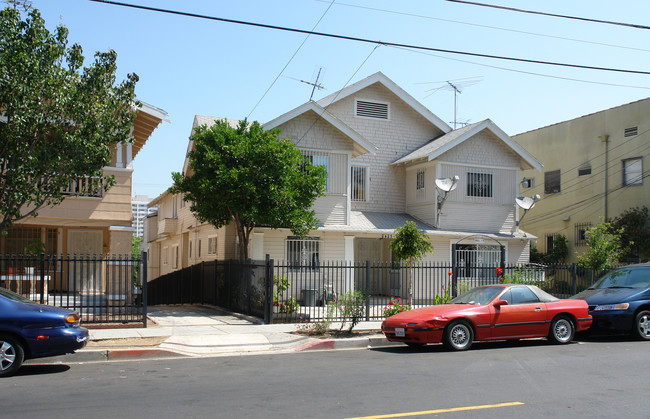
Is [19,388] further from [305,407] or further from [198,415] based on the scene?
[305,407]

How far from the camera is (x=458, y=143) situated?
76.2 feet

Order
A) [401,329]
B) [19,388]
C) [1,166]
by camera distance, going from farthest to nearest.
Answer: [1,166]
[401,329]
[19,388]

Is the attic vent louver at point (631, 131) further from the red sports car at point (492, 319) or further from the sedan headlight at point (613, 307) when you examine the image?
the red sports car at point (492, 319)

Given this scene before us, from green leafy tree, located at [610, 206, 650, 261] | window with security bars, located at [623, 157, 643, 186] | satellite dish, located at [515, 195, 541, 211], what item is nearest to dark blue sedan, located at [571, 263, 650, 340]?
satellite dish, located at [515, 195, 541, 211]

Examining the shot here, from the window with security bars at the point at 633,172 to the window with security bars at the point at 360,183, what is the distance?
41.9 feet

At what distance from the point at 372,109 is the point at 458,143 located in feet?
12.6

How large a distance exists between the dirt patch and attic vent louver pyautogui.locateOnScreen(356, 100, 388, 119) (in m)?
14.2

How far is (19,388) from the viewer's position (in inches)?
332

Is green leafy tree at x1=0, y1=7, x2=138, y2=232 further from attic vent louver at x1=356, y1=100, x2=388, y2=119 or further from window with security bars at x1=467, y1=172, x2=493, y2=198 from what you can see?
window with security bars at x1=467, y1=172, x2=493, y2=198

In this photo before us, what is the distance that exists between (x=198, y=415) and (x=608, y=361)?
290 inches

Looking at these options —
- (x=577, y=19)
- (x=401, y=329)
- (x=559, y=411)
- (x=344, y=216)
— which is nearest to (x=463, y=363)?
(x=401, y=329)

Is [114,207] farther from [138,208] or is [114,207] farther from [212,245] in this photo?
[138,208]

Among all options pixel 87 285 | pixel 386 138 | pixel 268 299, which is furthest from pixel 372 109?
pixel 87 285

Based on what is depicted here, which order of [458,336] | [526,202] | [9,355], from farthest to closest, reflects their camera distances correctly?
1. [526,202]
2. [458,336]
3. [9,355]
